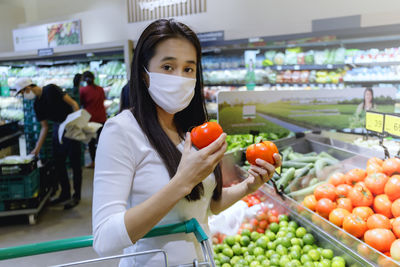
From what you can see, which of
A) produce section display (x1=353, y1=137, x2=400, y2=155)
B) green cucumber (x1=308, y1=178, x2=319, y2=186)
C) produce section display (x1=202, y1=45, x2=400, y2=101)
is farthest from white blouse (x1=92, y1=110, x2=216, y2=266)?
produce section display (x1=202, y1=45, x2=400, y2=101)

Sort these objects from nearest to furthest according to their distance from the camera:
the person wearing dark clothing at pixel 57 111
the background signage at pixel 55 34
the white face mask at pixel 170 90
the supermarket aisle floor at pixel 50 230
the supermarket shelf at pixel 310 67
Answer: the white face mask at pixel 170 90 → the supermarket aisle floor at pixel 50 230 → the person wearing dark clothing at pixel 57 111 → the supermarket shelf at pixel 310 67 → the background signage at pixel 55 34

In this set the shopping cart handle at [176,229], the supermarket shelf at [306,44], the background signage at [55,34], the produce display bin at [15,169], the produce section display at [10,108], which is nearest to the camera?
the shopping cart handle at [176,229]

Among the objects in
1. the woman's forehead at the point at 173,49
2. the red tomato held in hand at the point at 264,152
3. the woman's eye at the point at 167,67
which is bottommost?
the red tomato held in hand at the point at 264,152

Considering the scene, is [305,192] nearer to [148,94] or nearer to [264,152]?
[264,152]

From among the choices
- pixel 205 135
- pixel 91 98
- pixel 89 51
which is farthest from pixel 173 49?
pixel 91 98

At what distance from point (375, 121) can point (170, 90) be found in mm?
1745

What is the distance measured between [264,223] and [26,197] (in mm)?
3169

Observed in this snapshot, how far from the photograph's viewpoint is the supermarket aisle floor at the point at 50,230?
3.22m

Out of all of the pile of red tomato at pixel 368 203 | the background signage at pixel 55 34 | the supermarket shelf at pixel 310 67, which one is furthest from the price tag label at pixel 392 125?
the background signage at pixel 55 34

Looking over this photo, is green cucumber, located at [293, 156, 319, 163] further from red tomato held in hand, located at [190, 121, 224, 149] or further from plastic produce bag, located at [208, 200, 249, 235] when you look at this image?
red tomato held in hand, located at [190, 121, 224, 149]

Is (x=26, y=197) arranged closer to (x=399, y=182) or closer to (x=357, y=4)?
(x=399, y=182)

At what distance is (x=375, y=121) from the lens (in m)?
2.29

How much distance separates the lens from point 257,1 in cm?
562

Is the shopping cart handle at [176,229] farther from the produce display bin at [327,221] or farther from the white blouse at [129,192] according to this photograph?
the produce display bin at [327,221]
